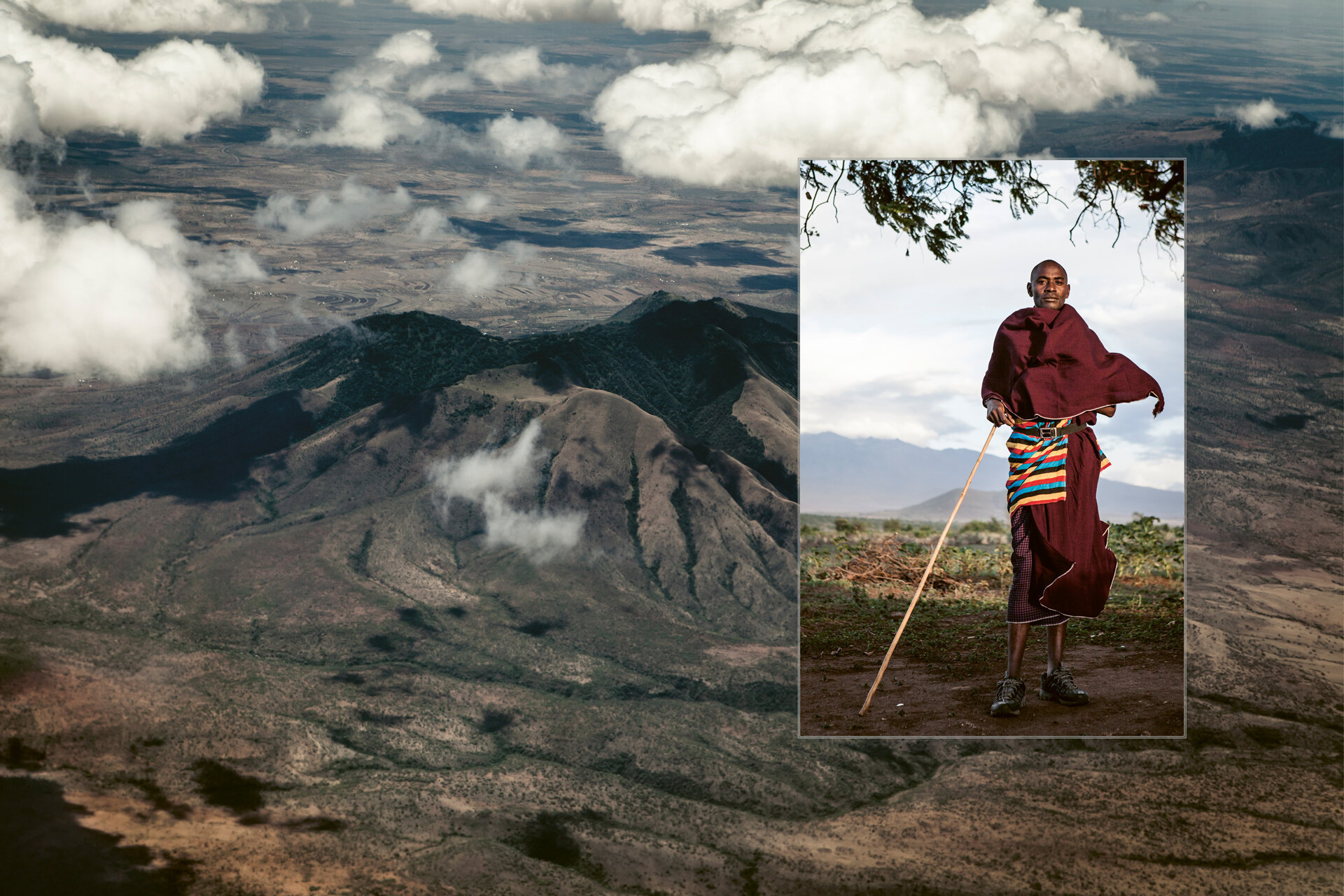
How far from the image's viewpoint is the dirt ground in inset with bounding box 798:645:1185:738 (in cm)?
475

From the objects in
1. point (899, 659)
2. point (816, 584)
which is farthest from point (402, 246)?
point (899, 659)

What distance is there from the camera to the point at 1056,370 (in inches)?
178

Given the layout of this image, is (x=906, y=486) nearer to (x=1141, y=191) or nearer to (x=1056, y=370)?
(x=1056, y=370)

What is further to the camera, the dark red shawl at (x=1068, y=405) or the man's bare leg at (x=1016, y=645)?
the man's bare leg at (x=1016, y=645)

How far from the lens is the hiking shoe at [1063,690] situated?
4715 mm

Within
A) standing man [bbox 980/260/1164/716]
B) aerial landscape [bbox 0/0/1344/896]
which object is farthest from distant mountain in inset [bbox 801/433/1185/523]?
aerial landscape [bbox 0/0/1344/896]

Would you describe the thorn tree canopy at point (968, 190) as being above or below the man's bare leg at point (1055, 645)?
above

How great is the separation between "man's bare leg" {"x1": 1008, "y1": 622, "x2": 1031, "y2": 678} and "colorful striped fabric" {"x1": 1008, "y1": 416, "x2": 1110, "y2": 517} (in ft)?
1.90

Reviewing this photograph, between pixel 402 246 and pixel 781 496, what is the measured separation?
2.81 meters

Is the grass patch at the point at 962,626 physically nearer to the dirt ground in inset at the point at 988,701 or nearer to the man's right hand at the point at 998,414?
the dirt ground in inset at the point at 988,701

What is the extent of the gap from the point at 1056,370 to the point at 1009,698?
154 cm

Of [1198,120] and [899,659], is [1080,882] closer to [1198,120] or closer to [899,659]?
[899,659]

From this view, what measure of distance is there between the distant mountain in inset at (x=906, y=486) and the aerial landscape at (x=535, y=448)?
1034mm

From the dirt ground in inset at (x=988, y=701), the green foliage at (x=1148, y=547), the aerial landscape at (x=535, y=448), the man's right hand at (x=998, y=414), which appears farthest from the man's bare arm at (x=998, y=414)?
the aerial landscape at (x=535, y=448)
